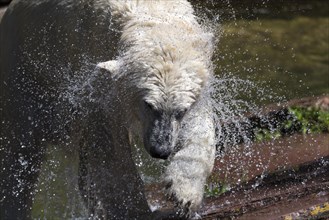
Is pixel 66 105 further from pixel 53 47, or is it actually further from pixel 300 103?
pixel 300 103

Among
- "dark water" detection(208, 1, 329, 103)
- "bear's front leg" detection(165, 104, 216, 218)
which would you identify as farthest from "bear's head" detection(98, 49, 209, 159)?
"dark water" detection(208, 1, 329, 103)

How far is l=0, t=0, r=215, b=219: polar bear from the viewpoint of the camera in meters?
4.29

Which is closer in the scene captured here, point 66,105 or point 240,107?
point 66,105

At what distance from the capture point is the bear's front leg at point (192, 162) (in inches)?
174

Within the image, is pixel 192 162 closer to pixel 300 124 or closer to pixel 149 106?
pixel 149 106

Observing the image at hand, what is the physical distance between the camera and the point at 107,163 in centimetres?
482

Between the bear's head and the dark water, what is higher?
the bear's head

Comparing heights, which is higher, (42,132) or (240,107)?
(42,132)

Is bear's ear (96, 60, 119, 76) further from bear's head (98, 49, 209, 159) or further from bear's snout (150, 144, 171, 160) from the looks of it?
bear's snout (150, 144, 171, 160)

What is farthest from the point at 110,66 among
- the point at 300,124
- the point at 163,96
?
the point at 300,124

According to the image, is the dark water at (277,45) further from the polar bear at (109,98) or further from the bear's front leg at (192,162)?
the bear's front leg at (192,162)

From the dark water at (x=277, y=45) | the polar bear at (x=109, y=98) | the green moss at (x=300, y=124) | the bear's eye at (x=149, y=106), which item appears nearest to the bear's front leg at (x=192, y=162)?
the polar bear at (x=109, y=98)

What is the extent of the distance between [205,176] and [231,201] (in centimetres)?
24

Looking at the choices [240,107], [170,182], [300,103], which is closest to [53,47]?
[170,182]
